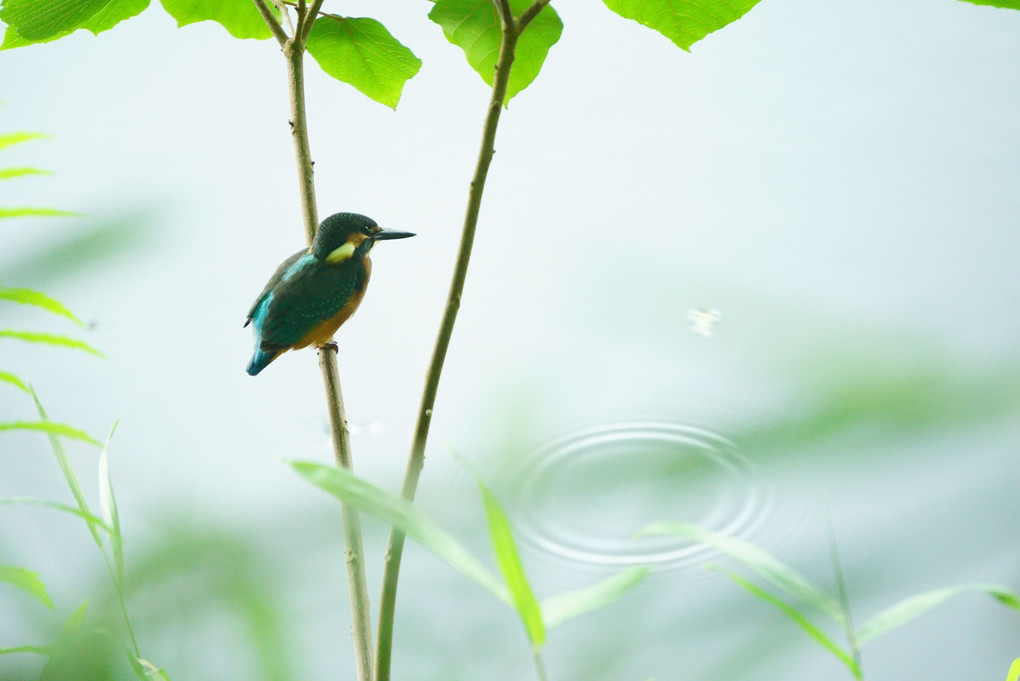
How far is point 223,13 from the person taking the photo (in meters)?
0.42

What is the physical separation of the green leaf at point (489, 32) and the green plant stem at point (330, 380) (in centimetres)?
5

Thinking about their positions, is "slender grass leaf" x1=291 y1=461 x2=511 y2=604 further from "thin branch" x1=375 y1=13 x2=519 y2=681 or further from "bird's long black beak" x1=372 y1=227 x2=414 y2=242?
"bird's long black beak" x1=372 y1=227 x2=414 y2=242

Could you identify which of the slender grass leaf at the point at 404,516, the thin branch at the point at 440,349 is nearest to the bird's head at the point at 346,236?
the thin branch at the point at 440,349

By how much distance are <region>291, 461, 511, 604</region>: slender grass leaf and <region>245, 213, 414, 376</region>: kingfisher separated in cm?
23

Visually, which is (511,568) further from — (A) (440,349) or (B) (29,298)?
(B) (29,298)

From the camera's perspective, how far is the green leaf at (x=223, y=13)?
0.41m

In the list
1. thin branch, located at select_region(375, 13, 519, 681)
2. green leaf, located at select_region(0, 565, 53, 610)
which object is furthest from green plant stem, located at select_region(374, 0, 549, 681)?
green leaf, located at select_region(0, 565, 53, 610)

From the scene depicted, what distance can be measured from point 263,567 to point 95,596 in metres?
0.07

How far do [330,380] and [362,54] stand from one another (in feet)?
0.50

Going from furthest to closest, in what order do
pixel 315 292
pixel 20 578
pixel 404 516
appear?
pixel 315 292 < pixel 20 578 < pixel 404 516

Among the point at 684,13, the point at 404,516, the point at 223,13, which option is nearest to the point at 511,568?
the point at 404,516

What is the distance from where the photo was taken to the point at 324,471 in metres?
0.16

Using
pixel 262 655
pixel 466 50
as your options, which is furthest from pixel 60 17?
pixel 262 655

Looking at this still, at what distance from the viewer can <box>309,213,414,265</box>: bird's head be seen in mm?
404
